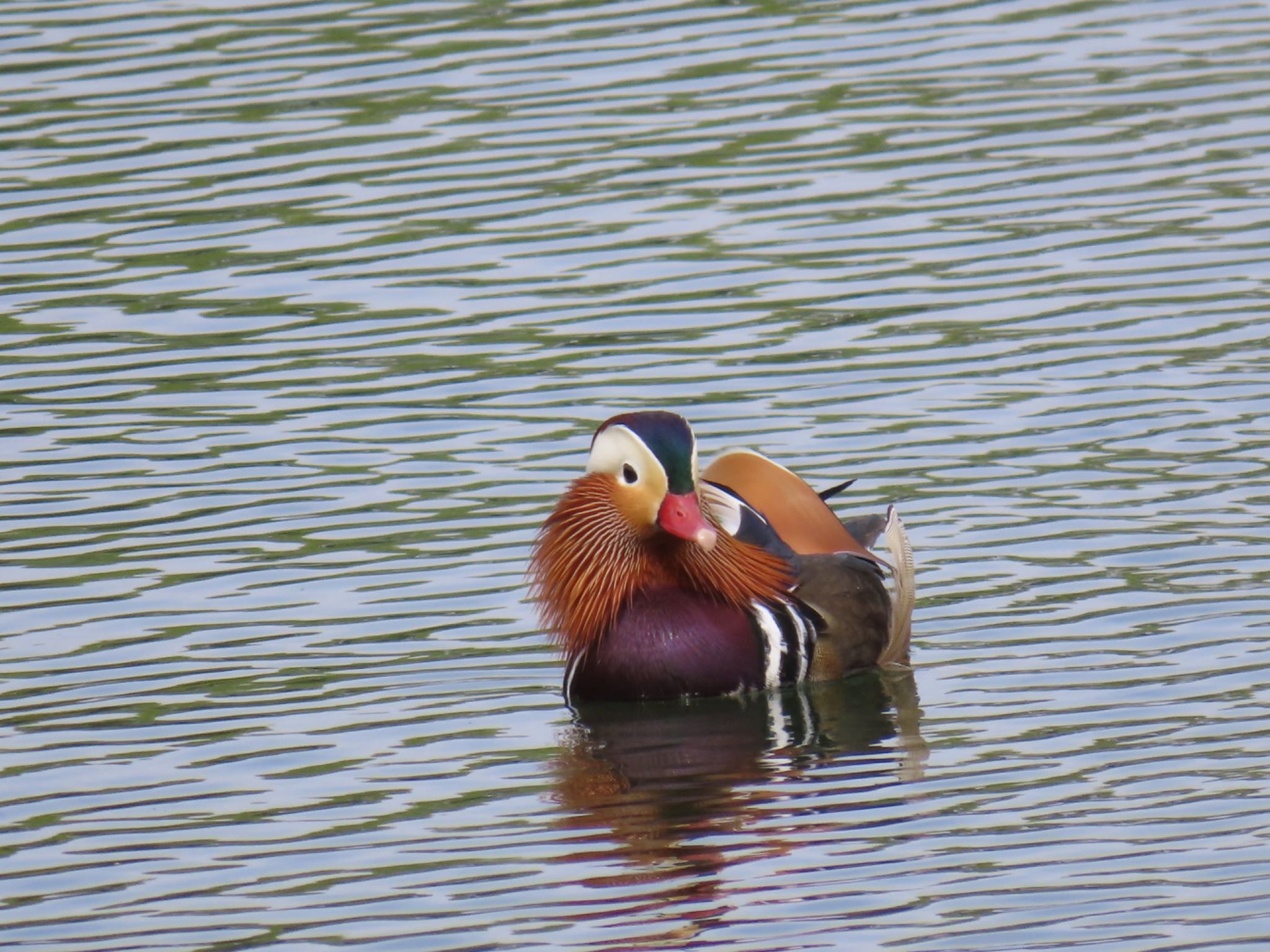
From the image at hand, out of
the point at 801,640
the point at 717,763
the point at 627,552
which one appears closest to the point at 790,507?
Answer: the point at 801,640

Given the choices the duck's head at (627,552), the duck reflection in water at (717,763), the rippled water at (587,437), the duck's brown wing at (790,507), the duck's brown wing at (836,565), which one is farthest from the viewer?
the duck's brown wing at (790,507)

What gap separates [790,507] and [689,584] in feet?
2.06

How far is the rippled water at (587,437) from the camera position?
7.17 meters

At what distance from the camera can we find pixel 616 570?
923 cm

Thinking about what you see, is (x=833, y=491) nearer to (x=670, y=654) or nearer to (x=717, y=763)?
(x=670, y=654)

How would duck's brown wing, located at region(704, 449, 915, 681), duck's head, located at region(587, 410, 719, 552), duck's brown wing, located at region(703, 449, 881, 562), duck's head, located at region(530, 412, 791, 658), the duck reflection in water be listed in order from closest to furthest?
the duck reflection in water → duck's head, located at region(587, 410, 719, 552) → duck's head, located at region(530, 412, 791, 658) → duck's brown wing, located at region(704, 449, 915, 681) → duck's brown wing, located at region(703, 449, 881, 562)

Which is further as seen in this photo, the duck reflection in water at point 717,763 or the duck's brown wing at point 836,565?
the duck's brown wing at point 836,565

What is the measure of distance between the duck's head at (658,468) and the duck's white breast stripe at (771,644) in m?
0.32

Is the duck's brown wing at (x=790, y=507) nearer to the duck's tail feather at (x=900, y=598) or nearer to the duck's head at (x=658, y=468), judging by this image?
the duck's tail feather at (x=900, y=598)

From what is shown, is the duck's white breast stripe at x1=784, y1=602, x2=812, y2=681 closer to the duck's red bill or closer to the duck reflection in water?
the duck reflection in water

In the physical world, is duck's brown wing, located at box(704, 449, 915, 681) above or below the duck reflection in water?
above

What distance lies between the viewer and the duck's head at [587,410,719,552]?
8.86 meters

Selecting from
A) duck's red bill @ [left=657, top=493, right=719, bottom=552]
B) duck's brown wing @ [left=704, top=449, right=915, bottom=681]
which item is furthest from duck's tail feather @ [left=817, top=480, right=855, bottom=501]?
duck's red bill @ [left=657, top=493, right=719, bottom=552]

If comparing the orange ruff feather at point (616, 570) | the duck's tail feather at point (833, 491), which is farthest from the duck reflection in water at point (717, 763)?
the duck's tail feather at point (833, 491)
